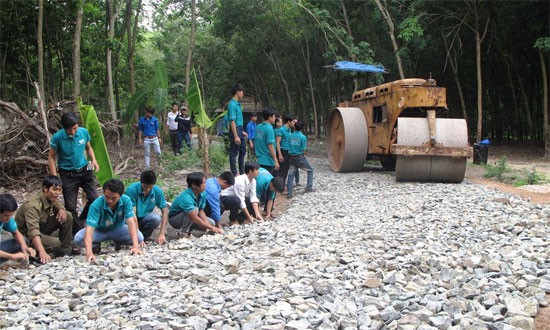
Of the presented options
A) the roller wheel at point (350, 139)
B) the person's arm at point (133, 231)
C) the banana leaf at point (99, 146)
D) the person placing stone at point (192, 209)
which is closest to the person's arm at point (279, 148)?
the roller wheel at point (350, 139)

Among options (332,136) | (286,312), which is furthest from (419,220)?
(332,136)

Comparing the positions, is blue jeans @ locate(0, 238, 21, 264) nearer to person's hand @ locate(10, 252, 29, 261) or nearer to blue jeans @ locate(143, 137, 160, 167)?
person's hand @ locate(10, 252, 29, 261)

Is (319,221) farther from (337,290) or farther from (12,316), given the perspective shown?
(12,316)

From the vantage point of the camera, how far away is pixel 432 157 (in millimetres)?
9070

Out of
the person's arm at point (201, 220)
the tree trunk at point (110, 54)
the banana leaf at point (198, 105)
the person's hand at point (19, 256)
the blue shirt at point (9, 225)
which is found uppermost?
the tree trunk at point (110, 54)

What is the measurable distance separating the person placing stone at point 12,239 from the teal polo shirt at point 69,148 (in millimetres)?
1162

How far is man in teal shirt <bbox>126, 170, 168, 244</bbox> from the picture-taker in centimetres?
584

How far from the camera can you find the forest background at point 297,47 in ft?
48.8

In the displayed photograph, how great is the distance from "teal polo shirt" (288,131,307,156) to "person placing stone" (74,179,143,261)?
4.23m

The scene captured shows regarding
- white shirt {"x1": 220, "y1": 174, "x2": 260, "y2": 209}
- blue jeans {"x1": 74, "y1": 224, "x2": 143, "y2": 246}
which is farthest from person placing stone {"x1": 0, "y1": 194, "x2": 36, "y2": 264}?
white shirt {"x1": 220, "y1": 174, "x2": 260, "y2": 209}

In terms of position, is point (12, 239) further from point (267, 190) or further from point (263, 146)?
point (263, 146)

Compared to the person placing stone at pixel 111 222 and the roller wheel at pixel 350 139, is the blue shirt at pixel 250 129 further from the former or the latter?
the person placing stone at pixel 111 222

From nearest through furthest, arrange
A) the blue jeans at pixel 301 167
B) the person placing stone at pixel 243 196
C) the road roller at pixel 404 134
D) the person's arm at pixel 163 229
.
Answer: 1. the person's arm at pixel 163 229
2. the person placing stone at pixel 243 196
3. the road roller at pixel 404 134
4. the blue jeans at pixel 301 167

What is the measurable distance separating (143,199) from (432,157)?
548 cm
